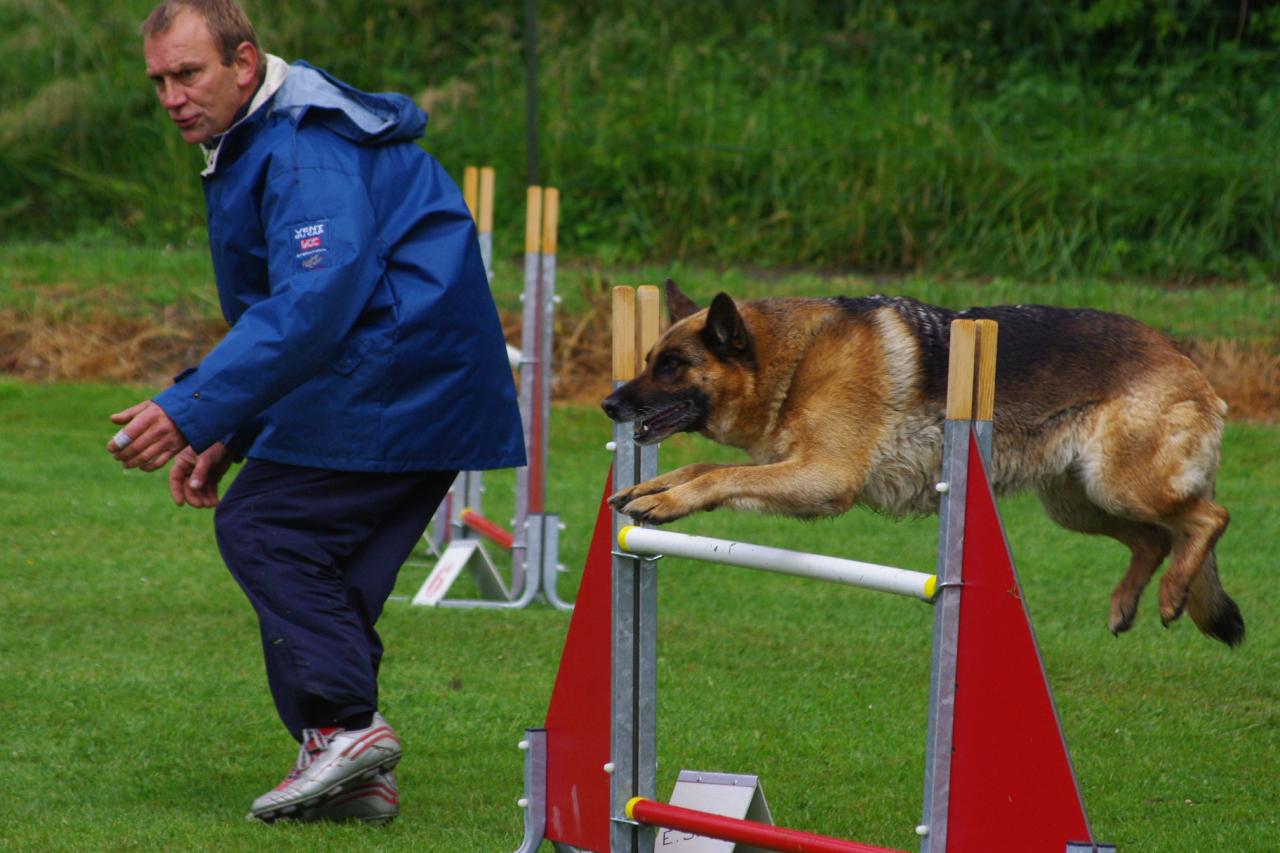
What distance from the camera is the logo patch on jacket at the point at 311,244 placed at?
3.53 m

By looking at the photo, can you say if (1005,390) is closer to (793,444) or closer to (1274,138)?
(793,444)

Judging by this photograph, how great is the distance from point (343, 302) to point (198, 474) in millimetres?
794

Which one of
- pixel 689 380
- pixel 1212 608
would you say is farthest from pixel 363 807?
pixel 1212 608

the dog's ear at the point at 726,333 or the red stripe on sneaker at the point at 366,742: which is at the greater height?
the dog's ear at the point at 726,333

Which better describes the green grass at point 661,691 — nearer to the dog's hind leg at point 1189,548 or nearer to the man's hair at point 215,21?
the dog's hind leg at point 1189,548

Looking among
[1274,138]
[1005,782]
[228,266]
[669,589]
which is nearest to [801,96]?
[1274,138]

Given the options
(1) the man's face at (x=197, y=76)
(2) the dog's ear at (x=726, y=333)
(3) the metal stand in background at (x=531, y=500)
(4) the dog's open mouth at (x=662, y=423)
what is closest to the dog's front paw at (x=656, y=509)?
(4) the dog's open mouth at (x=662, y=423)

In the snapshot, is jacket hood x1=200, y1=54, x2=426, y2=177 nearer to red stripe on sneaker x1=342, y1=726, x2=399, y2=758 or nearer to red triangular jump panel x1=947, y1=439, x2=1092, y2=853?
red stripe on sneaker x1=342, y1=726, x2=399, y2=758

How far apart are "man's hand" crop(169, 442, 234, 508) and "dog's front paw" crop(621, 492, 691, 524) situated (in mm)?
1238

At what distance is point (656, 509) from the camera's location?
10.8 ft

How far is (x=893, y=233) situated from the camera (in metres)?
11.9

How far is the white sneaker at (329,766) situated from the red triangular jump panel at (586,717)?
1.39 ft

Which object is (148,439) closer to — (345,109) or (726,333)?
(345,109)

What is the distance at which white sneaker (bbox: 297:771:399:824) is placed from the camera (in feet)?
12.6
